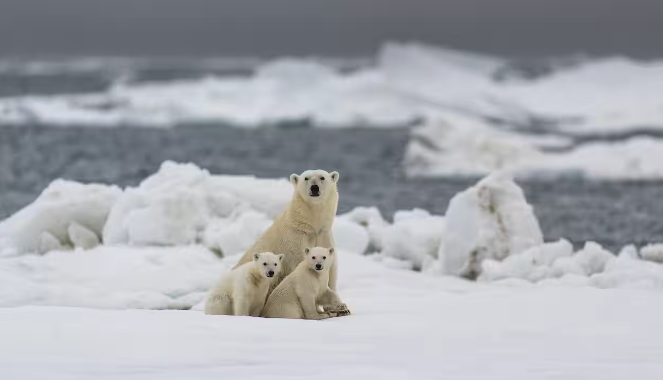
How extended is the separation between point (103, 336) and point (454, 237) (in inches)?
176

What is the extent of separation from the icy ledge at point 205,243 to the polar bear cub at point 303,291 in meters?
1.71

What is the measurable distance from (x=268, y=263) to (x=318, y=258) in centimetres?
28

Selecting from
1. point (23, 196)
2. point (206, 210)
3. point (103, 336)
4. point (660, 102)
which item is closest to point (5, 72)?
point (660, 102)

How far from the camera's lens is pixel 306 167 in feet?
79.2

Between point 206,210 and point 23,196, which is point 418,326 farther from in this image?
point 23,196

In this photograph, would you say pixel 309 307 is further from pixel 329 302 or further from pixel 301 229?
pixel 301 229

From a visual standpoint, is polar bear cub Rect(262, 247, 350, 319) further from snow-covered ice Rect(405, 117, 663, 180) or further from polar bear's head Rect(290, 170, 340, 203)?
snow-covered ice Rect(405, 117, 663, 180)

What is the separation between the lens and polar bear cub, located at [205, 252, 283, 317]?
574cm

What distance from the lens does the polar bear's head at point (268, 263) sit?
568 cm

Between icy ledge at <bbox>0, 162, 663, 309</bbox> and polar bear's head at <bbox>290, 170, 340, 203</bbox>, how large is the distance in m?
1.80

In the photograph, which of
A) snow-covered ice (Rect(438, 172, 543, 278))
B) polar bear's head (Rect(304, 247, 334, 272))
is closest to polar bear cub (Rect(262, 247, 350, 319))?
polar bear's head (Rect(304, 247, 334, 272))

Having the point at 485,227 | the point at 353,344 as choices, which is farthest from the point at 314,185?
the point at 485,227

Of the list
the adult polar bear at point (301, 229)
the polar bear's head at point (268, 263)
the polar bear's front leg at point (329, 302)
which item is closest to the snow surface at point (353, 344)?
the polar bear's front leg at point (329, 302)

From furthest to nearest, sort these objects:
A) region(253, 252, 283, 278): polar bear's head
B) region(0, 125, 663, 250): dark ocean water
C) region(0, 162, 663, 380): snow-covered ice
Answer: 1. region(0, 125, 663, 250): dark ocean water
2. region(253, 252, 283, 278): polar bear's head
3. region(0, 162, 663, 380): snow-covered ice
